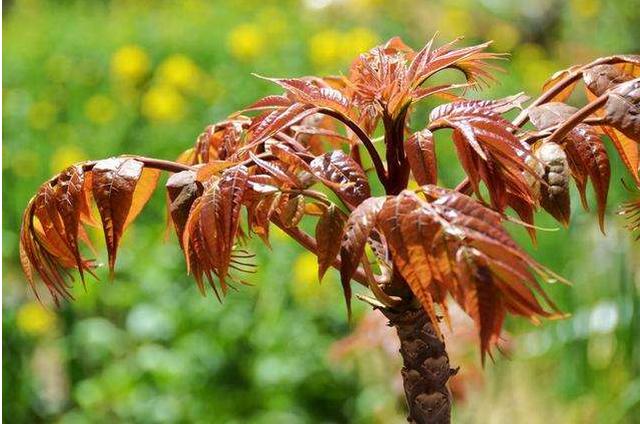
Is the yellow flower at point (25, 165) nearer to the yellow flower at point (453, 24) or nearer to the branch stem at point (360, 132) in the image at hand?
the yellow flower at point (453, 24)

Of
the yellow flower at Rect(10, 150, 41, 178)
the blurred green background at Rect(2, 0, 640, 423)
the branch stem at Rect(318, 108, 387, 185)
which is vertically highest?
the branch stem at Rect(318, 108, 387, 185)

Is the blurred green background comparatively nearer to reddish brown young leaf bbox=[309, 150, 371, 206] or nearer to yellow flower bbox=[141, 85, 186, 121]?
yellow flower bbox=[141, 85, 186, 121]

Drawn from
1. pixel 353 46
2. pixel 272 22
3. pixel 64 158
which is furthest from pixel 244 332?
pixel 272 22

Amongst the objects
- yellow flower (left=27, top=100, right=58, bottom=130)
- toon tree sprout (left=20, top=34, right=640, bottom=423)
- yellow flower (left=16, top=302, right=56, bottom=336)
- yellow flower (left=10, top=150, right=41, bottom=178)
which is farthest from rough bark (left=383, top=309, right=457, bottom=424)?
yellow flower (left=27, top=100, right=58, bottom=130)

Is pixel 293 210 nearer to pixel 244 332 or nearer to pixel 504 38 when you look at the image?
pixel 244 332

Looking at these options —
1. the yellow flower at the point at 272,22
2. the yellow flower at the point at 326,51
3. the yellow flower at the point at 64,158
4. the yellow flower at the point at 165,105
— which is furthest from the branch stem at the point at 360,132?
the yellow flower at the point at 272,22

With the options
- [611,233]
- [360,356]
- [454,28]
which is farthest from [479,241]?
[454,28]
